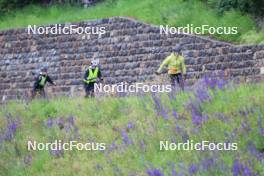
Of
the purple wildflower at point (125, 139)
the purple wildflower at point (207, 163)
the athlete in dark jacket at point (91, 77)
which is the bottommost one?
the purple wildflower at point (207, 163)

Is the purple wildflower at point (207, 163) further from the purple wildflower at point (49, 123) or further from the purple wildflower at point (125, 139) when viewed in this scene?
the purple wildflower at point (49, 123)

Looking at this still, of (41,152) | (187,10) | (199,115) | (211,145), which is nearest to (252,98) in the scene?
(199,115)

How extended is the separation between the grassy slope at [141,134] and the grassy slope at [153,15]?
11.4 m

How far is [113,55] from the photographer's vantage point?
982 inches

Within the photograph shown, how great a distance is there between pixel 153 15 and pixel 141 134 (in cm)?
1629

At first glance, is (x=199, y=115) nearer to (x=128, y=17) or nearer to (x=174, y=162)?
(x=174, y=162)

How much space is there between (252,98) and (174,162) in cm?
182

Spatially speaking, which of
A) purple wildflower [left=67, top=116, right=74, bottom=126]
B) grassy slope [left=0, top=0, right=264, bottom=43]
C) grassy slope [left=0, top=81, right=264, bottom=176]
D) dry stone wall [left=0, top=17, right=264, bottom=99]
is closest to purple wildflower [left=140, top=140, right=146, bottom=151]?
grassy slope [left=0, top=81, right=264, bottom=176]

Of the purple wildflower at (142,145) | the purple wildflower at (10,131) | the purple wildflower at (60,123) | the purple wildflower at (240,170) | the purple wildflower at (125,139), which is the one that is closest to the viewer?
the purple wildflower at (240,170)

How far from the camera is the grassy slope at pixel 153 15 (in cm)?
2367

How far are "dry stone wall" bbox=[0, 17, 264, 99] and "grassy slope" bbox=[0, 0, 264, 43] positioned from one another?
1030 mm

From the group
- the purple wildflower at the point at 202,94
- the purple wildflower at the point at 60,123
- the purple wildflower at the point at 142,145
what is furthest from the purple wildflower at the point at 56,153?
the purple wildflower at the point at 202,94

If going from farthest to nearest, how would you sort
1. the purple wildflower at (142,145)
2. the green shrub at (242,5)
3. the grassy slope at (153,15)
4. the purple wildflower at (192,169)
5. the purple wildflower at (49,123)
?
the grassy slope at (153,15), the green shrub at (242,5), the purple wildflower at (49,123), the purple wildflower at (142,145), the purple wildflower at (192,169)

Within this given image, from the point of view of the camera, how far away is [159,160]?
29.4 feet
